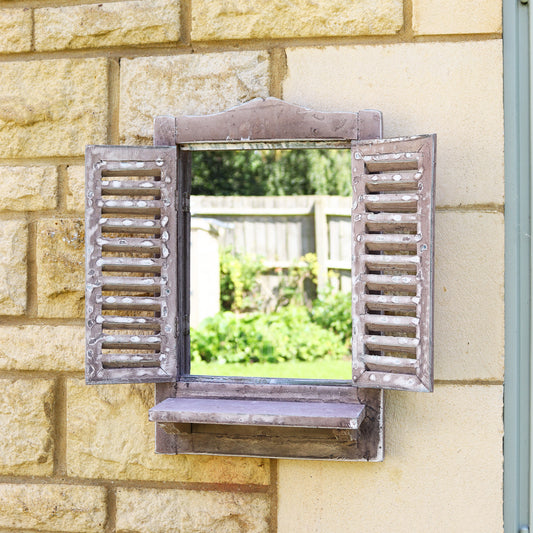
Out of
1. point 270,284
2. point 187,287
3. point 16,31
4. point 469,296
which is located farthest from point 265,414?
point 270,284

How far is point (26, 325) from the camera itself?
253 cm

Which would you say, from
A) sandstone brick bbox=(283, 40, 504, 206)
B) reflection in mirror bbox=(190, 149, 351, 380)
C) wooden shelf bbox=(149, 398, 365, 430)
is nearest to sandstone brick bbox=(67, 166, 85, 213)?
wooden shelf bbox=(149, 398, 365, 430)

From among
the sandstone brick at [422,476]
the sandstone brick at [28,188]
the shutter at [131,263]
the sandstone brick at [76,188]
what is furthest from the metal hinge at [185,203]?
the sandstone brick at [422,476]

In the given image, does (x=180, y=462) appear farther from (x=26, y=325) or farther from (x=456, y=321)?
(x=456, y=321)

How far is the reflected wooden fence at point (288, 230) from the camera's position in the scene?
25.7ft

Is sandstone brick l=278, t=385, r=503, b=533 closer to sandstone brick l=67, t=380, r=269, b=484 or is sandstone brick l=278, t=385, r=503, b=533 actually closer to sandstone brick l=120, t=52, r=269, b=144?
sandstone brick l=67, t=380, r=269, b=484

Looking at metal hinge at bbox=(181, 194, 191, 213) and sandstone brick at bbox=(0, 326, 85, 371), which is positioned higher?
metal hinge at bbox=(181, 194, 191, 213)

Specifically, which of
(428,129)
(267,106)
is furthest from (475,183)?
(267,106)

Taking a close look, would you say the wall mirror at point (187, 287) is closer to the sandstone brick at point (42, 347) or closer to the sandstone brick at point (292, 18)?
the sandstone brick at point (42, 347)

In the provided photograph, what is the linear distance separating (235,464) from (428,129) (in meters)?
1.26

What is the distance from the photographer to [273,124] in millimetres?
A: 2312

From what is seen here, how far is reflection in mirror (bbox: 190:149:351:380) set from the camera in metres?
6.41

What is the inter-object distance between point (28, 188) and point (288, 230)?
556 centimetres

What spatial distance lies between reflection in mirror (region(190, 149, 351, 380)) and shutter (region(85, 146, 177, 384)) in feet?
11.7
